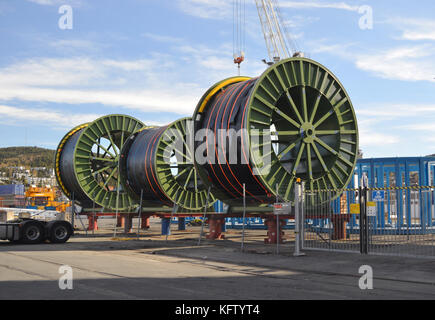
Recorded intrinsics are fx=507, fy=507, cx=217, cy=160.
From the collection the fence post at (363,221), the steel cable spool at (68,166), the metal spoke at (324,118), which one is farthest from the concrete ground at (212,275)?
the steel cable spool at (68,166)

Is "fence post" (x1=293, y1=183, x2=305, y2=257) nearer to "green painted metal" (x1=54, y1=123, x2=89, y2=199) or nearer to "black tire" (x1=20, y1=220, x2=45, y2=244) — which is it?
"black tire" (x1=20, y1=220, x2=45, y2=244)

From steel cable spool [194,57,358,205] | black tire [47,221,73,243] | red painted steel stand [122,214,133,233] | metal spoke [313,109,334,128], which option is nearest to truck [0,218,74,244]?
black tire [47,221,73,243]

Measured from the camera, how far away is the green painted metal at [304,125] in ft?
68.5

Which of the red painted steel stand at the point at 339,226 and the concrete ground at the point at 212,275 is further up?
the red painted steel stand at the point at 339,226

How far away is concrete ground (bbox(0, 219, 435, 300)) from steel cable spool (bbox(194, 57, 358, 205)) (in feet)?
12.4

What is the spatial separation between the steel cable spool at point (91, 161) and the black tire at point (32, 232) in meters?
9.18

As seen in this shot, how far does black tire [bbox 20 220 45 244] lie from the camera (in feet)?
71.9

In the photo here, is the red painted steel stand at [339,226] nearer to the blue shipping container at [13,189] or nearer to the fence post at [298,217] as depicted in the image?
the fence post at [298,217]

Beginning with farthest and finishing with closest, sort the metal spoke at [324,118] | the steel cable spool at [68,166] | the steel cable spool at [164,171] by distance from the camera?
the steel cable spool at [68,166] → the steel cable spool at [164,171] → the metal spoke at [324,118]

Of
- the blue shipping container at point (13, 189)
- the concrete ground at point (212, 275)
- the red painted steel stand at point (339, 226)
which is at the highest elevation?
the blue shipping container at point (13, 189)

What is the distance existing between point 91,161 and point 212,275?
80.1 ft

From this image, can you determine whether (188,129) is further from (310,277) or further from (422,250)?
(310,277)
